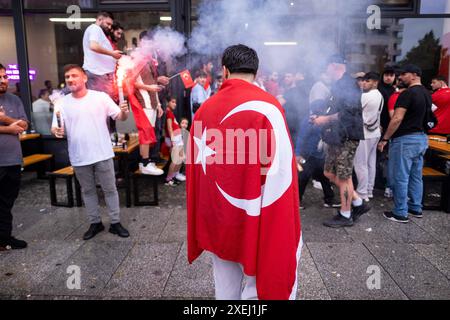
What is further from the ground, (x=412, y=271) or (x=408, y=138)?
(x=408, y=138)

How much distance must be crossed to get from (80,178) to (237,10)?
3.31 meters

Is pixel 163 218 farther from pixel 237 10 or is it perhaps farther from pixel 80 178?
pixel 237 10

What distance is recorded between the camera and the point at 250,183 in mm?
2150

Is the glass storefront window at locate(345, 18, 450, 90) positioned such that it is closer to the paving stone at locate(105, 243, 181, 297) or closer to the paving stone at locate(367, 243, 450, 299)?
the paving stone at locate(367, 243, 450, 299)

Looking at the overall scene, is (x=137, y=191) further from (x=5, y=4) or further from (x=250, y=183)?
(x=5, y=4)

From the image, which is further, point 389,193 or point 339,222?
point 389,193

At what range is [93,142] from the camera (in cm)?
430

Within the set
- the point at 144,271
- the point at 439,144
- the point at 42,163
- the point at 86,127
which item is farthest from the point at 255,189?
the point at 42,163

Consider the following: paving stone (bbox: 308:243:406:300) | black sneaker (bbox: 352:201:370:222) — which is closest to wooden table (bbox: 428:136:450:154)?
black sneaker (bbox: 352:201:370:222)

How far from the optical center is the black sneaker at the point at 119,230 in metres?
4.54

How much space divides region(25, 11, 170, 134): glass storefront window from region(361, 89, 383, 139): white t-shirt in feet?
14.1

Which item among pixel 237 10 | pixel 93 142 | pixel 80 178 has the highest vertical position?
pixel 237 10

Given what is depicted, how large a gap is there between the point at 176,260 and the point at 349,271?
176 centimetres
